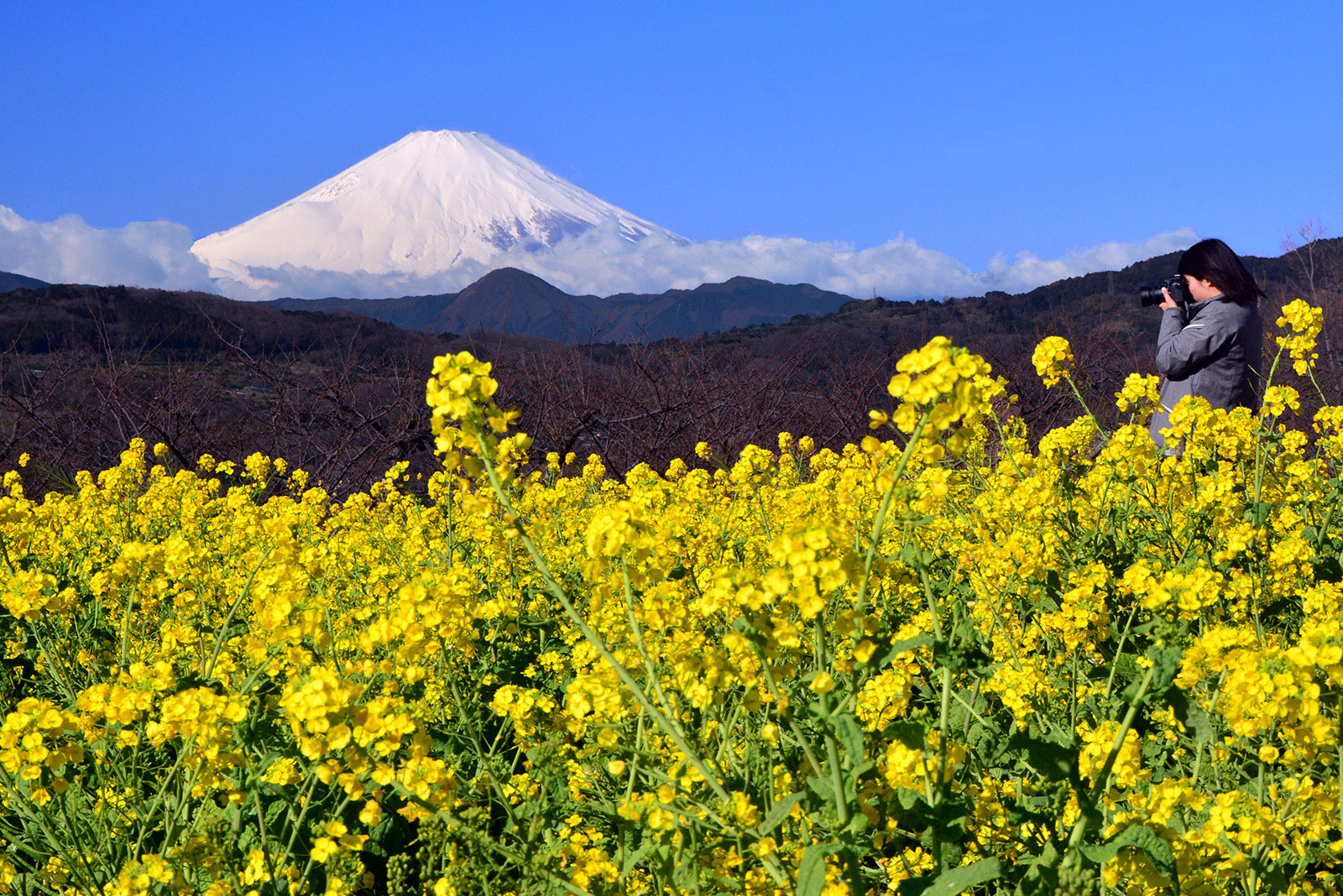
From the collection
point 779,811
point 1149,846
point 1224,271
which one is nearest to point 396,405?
point 1224,271

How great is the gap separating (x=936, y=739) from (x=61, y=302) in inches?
1901

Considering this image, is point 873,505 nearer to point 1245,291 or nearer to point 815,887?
point 1245,291

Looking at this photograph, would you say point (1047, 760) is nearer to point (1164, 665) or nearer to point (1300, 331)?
point (1164, 665)

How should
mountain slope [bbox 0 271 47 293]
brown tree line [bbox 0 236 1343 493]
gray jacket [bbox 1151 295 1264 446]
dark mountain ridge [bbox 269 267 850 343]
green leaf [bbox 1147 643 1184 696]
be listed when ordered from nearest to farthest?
green leaf [bbox 1147 643 1184 696] < gray jacket [bbox 1151 295 1264 446] < brown tree line [bbox 0 236 1343 493] < dark mountain ridge [bbox 269 267 850 343] < mountain slope [bbox 0 271 47 293]

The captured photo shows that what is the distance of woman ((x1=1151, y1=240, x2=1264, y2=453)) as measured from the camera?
185 inches

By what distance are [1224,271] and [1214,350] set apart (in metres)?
0.41

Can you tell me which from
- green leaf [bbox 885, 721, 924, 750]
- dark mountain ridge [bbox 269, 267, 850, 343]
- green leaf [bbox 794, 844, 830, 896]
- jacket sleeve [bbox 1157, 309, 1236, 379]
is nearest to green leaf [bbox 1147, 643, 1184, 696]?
green leaf [bbox 885, 721, 924, 750]

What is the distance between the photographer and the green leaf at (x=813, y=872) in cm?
141

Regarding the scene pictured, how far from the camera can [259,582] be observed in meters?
2.54

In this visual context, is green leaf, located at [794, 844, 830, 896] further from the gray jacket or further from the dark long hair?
the dark long hair

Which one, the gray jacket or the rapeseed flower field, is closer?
the rapeseed flower field

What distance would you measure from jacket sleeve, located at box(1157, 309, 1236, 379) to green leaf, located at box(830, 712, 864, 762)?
4.11 metres

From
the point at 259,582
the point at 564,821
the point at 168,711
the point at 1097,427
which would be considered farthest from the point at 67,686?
the point at 1097,427

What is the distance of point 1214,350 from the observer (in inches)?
186
